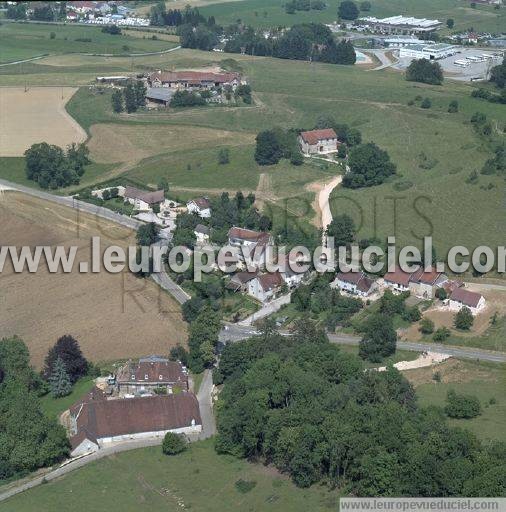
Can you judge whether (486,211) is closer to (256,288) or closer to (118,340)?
(256,288)

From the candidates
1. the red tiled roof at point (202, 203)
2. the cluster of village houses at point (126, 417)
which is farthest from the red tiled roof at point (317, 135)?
the cluster of village houses at point (126, 417)

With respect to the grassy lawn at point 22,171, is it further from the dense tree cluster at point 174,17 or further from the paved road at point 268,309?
the dense tree cluster at point 174,17

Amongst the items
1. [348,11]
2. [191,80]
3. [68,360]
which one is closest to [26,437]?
[68,360]

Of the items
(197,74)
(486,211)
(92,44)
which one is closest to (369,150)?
(486,211)

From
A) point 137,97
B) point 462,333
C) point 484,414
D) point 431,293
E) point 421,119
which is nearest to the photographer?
point 484,414

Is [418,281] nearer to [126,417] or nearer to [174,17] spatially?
[126,417]

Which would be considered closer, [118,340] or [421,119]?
[118,340]
